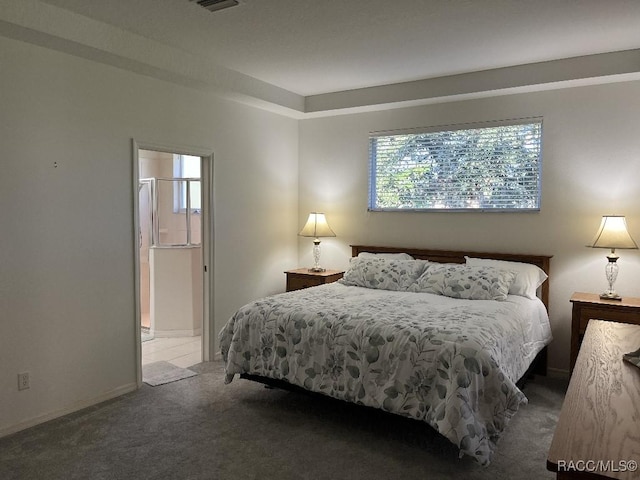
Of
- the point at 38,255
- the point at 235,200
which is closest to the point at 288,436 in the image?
the point at 38,255

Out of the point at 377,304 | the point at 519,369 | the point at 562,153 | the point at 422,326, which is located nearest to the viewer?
the point at 422,326

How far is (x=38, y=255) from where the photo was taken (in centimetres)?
320

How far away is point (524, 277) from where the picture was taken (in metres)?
4.04

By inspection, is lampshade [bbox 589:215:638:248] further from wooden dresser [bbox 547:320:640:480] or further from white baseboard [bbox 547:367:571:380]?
wooden dresser [bbox 547:320:640:480]

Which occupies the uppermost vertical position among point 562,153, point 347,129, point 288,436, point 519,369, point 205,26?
point 205,26

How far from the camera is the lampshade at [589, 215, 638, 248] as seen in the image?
3709 mm

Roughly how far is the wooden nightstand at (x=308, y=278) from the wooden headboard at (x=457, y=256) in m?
0.33

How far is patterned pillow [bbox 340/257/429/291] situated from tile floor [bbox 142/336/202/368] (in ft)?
5.39

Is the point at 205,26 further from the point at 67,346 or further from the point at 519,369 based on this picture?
the point at 519,369

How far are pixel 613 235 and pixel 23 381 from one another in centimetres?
428

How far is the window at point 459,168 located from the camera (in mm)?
4348

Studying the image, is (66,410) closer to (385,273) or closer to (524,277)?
(385,273)

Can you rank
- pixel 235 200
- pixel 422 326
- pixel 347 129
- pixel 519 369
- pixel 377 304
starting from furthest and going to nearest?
1. pixel 347 129
2. pixel 235 200
3. pixel 377 304
4. pixel 519 369
5. pixel 422 326

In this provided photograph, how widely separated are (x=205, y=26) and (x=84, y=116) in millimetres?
1053
